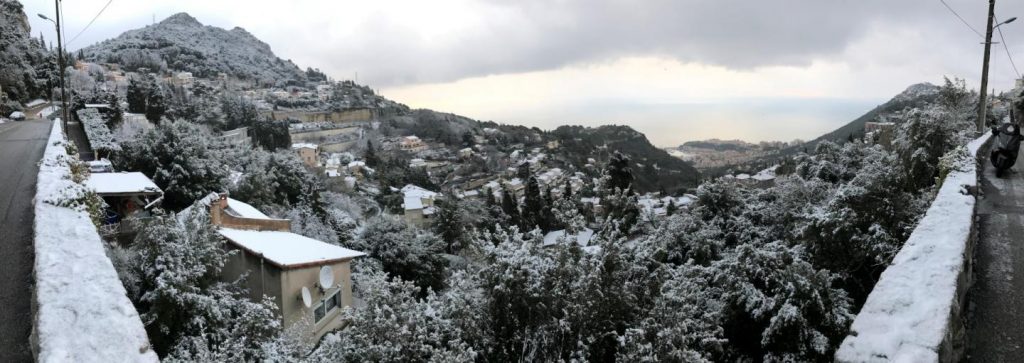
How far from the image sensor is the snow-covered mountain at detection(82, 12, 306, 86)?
287ft

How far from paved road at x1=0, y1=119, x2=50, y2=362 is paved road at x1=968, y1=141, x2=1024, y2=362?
6044 millimetres

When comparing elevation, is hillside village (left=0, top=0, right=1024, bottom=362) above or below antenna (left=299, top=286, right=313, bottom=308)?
above

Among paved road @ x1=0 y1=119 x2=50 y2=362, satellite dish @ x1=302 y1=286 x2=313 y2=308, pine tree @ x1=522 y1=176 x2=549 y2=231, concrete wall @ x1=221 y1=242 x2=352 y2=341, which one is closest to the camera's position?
paved road @ x1=0 y1=119 x2=50 y2=362

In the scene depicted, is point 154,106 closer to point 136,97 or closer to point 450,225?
point 136,97

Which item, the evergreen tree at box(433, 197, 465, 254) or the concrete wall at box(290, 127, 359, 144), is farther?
the concrete wall at box(290, 127, 359, 144)

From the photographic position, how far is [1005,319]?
361 cm

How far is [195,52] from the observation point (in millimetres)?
101375

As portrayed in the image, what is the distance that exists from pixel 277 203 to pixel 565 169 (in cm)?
5911

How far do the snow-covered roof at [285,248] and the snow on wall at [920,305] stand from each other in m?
9.93

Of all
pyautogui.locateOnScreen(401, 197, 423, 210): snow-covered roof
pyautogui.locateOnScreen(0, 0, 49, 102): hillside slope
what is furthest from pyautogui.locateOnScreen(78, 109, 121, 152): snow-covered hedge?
pyautogui.locateOnScreen(401, 197, 423, 210): snow-covered roof

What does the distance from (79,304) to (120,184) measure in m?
12.0

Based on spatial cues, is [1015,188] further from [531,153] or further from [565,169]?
[531,153]

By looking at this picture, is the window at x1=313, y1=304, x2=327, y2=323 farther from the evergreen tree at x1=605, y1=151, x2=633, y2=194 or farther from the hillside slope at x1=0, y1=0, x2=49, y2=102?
the hillside slope at x1=0, y1=0, x2=49, y2=102

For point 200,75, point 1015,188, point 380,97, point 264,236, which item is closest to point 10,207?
point 264,236
